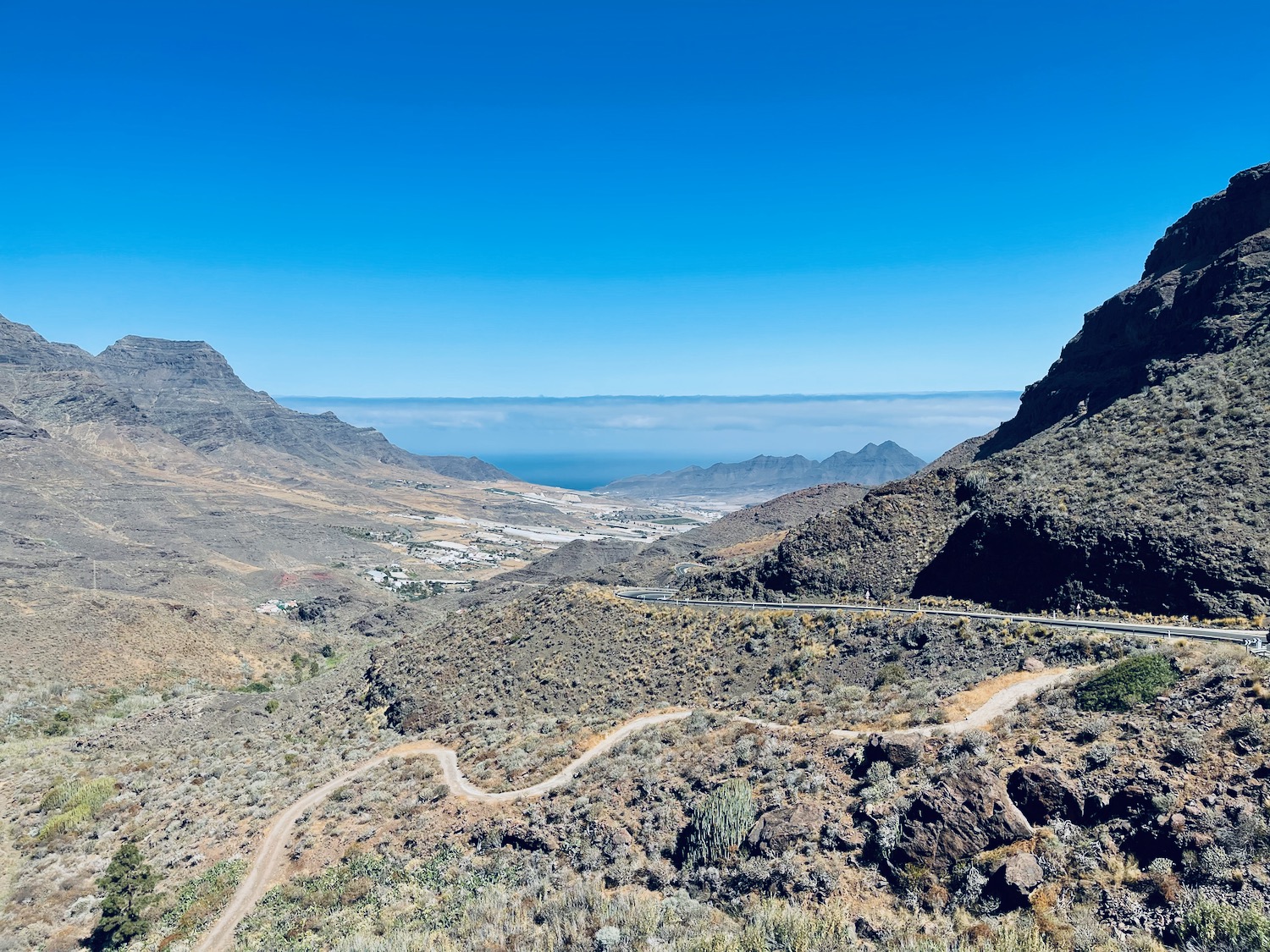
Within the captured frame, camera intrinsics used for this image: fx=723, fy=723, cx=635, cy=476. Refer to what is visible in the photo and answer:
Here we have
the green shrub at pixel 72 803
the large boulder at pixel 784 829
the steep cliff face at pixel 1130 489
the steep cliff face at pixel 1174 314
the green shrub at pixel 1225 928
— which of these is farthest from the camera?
the steep cliff face at pixel 1174 314

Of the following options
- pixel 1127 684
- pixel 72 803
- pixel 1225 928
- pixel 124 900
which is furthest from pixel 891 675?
pixel 72 803

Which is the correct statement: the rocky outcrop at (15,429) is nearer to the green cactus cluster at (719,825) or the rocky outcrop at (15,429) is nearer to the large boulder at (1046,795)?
the green cactus cluster at (719,825)

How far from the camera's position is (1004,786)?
50.6 feet

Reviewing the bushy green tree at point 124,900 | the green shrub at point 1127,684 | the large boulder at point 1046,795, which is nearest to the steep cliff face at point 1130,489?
the green shrub at point 1127,684

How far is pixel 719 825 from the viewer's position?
17375 millimetres

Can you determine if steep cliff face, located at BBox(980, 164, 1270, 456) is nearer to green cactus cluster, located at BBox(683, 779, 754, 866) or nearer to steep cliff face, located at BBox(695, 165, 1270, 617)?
steep cliff face, located at BBox(695, 165, 1270, 617)

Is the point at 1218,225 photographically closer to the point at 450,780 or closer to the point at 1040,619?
the point at 1040,619

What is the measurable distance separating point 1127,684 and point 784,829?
9743mm

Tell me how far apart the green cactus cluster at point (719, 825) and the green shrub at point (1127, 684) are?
9086 mm

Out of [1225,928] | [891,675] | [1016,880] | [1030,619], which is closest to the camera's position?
[1225,928]

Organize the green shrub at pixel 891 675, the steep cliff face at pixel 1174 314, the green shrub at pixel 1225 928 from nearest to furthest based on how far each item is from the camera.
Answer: the green shrub at pixel 1225 928, the green shrub at pixel 891 675, the steep cliff face at pixel 1174 314

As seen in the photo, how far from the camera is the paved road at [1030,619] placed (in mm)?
22906

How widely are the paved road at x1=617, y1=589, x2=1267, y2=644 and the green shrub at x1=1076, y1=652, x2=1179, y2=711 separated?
510 centimetres

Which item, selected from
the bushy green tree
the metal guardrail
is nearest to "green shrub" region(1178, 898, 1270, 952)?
the metal guardrail
